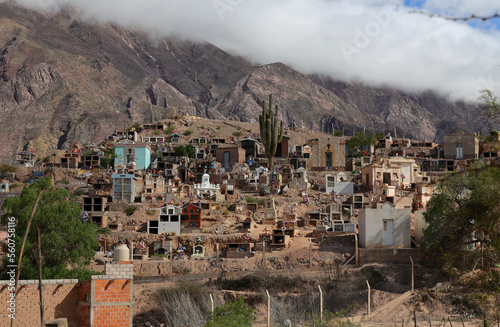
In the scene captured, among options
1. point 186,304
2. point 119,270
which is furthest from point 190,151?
point 119,270

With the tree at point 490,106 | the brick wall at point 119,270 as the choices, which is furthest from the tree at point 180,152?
the tree at point 490,106

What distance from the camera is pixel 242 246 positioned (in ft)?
144

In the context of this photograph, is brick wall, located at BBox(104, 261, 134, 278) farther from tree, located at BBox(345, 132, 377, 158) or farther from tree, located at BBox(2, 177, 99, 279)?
tree, located at BBox(345, 132, 377, 158)

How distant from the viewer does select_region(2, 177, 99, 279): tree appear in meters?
34.3

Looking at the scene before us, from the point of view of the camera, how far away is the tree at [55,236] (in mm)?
34281

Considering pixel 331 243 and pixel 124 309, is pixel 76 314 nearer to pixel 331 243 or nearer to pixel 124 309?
pixel 124 309

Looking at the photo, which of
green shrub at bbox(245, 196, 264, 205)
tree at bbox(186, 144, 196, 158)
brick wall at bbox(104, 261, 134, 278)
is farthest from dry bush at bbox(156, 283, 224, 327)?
tree at bbox(186, 144, 196, 158)

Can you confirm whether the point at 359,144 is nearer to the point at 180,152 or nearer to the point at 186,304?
the point at 180,152

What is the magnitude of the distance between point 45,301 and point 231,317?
6.39 m

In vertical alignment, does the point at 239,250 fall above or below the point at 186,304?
above

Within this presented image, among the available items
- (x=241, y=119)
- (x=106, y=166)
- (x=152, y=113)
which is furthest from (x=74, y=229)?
(x=241, y=119)

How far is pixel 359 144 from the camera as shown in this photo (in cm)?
8825

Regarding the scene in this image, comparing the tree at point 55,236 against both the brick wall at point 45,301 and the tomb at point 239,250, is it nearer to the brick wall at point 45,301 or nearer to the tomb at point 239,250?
the tomb at point 239,250

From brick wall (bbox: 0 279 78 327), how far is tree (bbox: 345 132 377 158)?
6576cm
